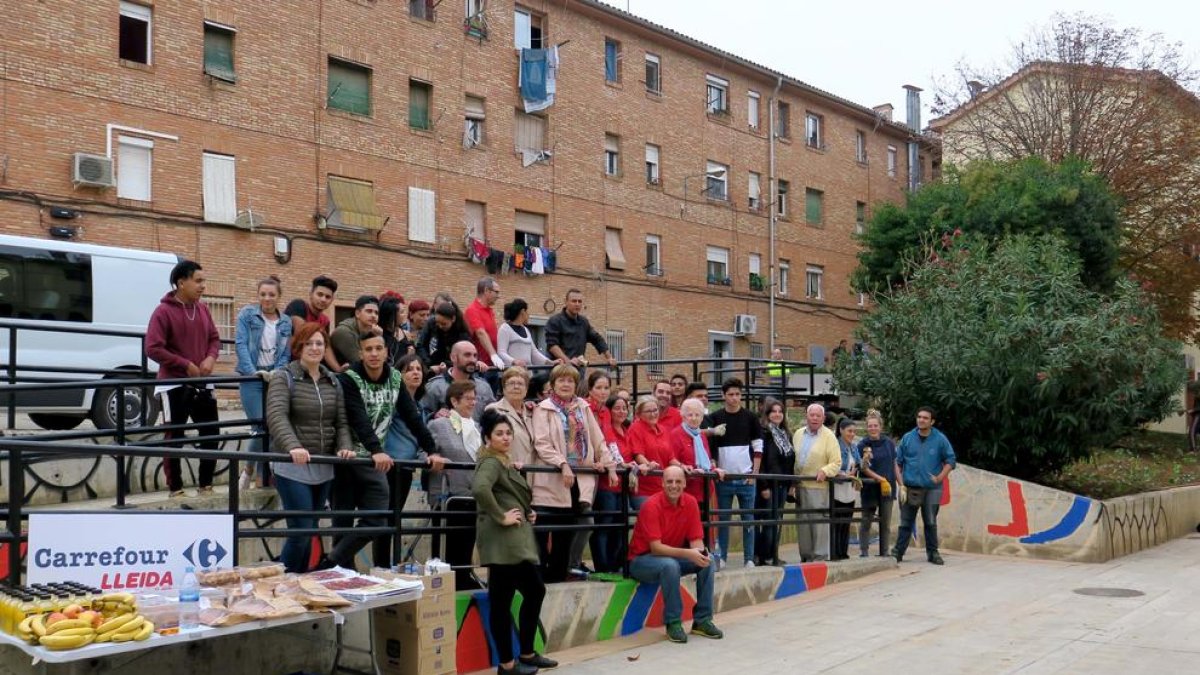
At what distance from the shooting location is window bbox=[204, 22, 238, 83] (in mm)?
20328

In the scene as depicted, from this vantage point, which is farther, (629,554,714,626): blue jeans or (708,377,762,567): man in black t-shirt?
(708,377,762,567): man in black t-shirt

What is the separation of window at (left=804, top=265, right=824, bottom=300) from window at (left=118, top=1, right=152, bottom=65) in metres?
22.1

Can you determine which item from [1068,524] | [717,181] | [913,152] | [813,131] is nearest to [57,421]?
[1068,524]

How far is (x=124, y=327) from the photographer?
13.5 meters

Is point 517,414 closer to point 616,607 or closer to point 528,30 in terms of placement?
point 616,607

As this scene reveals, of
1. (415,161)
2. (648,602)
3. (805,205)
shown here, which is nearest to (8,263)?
(648,602)

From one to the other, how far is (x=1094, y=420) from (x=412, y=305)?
9669 mm

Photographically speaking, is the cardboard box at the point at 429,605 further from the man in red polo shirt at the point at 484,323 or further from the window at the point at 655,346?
the window at the point at 655,346

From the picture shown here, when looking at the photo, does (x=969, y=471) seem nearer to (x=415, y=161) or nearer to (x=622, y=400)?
(x=622, y=400)

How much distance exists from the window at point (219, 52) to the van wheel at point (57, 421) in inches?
398

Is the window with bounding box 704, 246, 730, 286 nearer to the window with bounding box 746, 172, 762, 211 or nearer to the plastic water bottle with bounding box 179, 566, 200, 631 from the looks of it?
the window with bounding box 746, 172, 762, 211

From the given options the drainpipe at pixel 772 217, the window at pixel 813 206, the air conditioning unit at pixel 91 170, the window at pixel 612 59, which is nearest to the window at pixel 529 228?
the window at pixel 612 59

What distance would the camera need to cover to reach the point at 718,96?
106 ft

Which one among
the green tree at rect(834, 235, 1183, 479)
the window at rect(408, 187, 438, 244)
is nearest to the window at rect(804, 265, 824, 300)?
the window at rect(408, 187, 438, 244)
